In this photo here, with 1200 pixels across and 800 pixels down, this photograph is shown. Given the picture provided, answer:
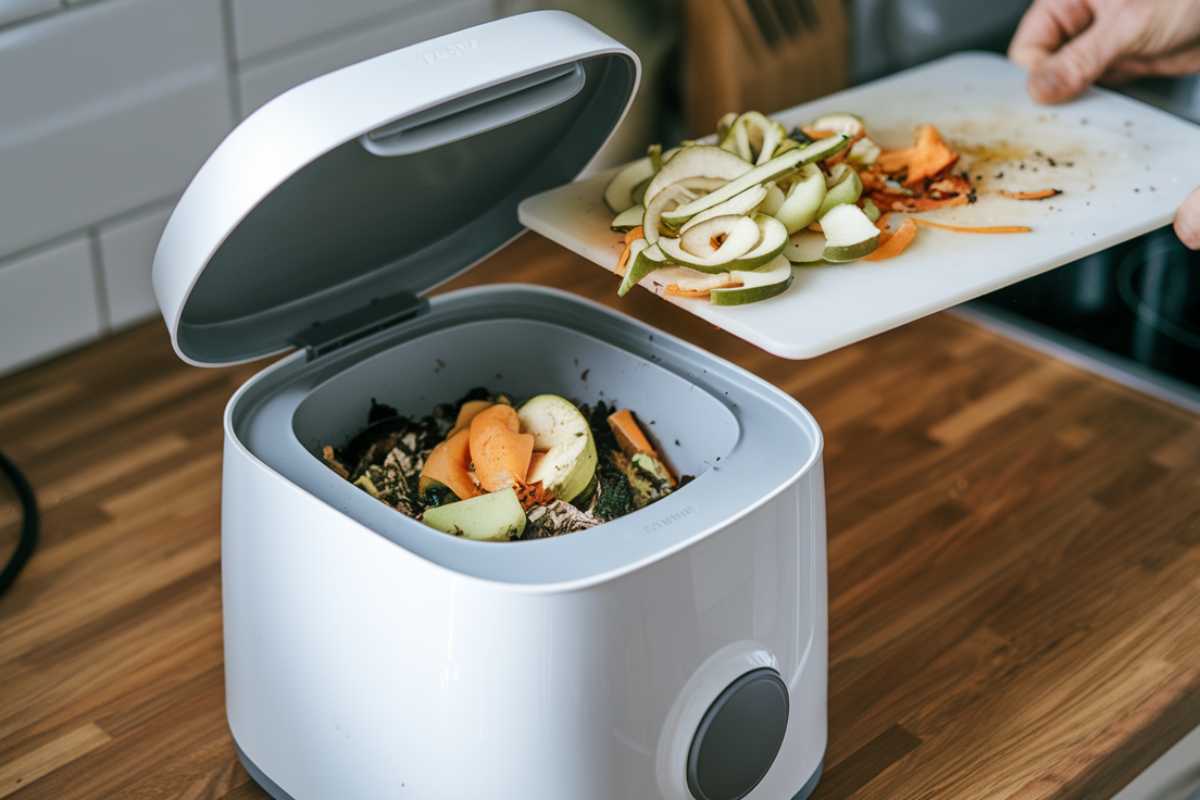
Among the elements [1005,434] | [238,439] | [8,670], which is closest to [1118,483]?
[1005,434]

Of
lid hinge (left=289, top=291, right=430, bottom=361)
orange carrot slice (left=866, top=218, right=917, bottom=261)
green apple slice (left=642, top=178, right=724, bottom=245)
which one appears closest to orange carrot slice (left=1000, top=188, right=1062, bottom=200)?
orange carrot slice (left=866, top=218, right=917, bottom=261)

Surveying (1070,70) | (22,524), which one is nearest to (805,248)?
(1070,70)

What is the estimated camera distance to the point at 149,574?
1.27 meters

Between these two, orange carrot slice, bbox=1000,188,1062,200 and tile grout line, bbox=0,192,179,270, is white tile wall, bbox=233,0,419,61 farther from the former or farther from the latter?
orange carrot slice, bbox=1000,188,1062,200

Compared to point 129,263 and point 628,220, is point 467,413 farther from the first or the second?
point 129,263

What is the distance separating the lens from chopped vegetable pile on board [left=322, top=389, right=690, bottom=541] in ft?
3.11

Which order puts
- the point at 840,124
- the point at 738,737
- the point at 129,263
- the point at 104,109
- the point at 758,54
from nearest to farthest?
1. the point at 738,737
2. the point at 840,124
3. the point at 104,109
4. the point at 129,263
5. the point at 758,54

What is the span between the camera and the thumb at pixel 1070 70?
4.04 ft

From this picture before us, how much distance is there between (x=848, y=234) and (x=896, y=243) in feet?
0.11

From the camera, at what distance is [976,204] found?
104 centimetres

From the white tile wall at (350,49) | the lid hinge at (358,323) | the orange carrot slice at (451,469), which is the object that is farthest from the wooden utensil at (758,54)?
the orange carrot slice at (451,469)

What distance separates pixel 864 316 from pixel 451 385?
333 millimetres

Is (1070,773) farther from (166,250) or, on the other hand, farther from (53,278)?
(53,278)

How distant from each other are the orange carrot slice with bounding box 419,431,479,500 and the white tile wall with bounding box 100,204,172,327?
0.72 meters
